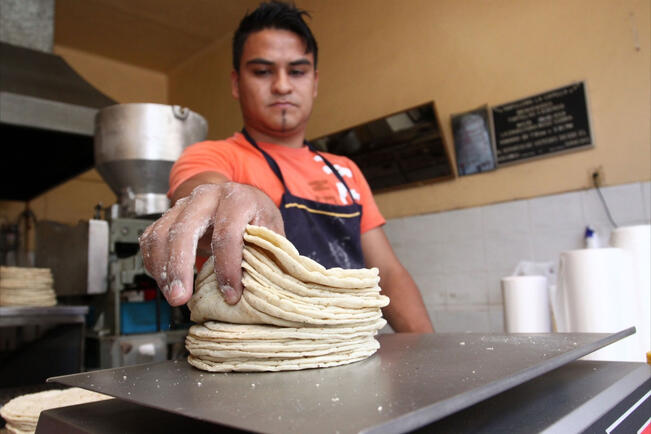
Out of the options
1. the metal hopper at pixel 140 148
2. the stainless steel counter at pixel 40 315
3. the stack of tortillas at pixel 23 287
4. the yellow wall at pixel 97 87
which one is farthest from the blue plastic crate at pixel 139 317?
the yellow wall at pixel 97 87

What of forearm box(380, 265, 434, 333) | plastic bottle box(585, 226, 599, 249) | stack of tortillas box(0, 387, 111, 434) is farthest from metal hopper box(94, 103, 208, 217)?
plastic bottle box(585, 226, 599, 249)

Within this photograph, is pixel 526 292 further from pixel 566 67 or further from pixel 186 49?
pixel 186 49

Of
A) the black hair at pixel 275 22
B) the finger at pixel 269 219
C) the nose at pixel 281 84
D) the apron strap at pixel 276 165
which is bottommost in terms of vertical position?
the finger at pixel 269 219

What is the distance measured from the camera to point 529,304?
1356 mm

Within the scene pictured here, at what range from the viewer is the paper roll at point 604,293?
108 cm

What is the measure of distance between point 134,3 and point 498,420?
4.57 metres

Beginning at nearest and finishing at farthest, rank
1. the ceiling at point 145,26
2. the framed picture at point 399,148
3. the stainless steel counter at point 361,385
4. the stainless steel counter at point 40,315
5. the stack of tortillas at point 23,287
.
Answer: the stainless steel counter at point 361,385
the stainless steel counter at point 40,315
the stack of tortillas at point 23,287
the framed picture at point 399,148
the ceiling at point 145,26

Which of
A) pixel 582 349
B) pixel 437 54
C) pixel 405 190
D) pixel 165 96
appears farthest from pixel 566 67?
pixel 165 96

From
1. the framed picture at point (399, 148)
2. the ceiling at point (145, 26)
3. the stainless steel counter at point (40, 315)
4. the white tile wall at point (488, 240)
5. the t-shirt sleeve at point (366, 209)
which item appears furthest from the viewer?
the ceiling at point (145, 26)

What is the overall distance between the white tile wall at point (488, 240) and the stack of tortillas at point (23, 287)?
6.97ft

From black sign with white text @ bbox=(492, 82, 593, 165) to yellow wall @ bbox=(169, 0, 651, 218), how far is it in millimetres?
48

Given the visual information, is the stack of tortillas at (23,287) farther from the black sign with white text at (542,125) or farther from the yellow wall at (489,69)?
the black sign with white text at (542,125)

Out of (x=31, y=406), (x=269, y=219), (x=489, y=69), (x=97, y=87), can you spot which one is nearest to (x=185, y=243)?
(x=269, y=219)

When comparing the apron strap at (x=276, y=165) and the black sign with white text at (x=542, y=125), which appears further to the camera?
the black sign with white text at (x=542, y=125)
